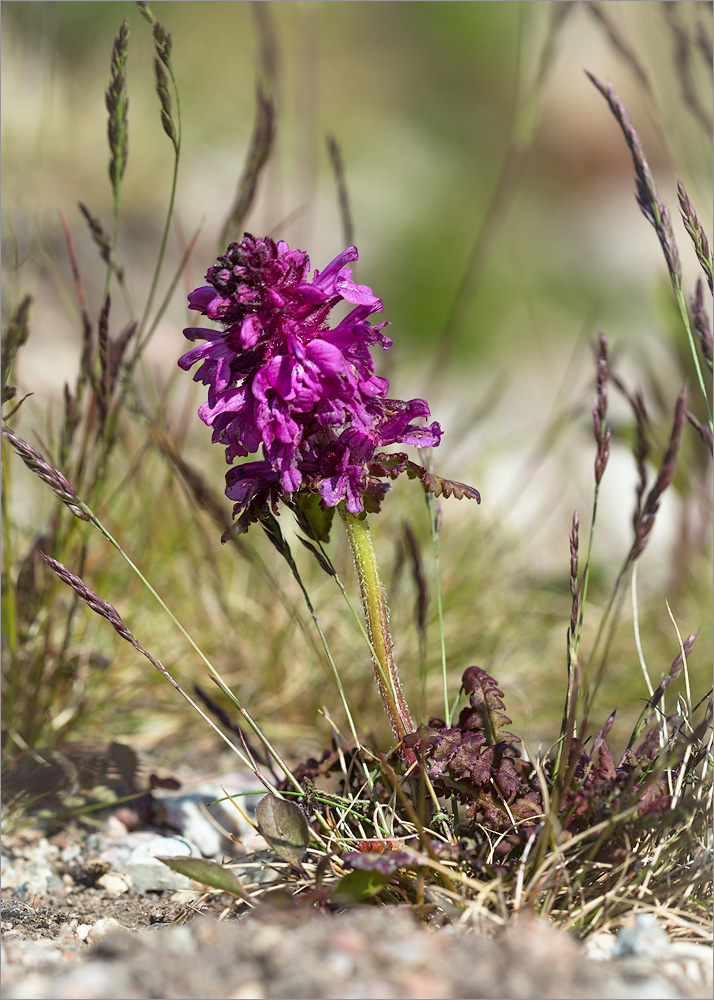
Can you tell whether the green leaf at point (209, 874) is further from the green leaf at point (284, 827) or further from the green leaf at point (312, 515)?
the green leaf at point (312, 515)

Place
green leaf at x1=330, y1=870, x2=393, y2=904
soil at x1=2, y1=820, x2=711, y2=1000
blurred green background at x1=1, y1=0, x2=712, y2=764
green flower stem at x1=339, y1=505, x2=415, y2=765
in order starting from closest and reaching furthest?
soil at x1=2, y1=820, x2=711, y2=1000, green leaf at x1=330, y1=870, x2=393, y2=904, green flower stem at x1=339, y1=505, x2=415, y2=765, blurred green background at x1=1, y1=0, x2=712, y2=764

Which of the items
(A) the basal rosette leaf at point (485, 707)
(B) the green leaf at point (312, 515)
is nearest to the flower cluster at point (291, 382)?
(B) the green leaf at point (312, 515)

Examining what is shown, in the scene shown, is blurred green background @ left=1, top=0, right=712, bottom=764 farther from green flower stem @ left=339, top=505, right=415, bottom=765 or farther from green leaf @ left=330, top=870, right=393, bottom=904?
green leaf @ left=330, top=870, right=393, bottom=904

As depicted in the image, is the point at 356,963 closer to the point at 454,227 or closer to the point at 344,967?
the point at 344,967

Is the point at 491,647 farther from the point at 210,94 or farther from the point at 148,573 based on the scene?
the point at 210,94

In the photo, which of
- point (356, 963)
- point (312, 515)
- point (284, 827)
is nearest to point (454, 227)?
point (312, 515)

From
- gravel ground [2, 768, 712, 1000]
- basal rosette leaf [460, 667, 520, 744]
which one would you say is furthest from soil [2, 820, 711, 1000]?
basal rosette leaf [460, 667, 520, 744]
